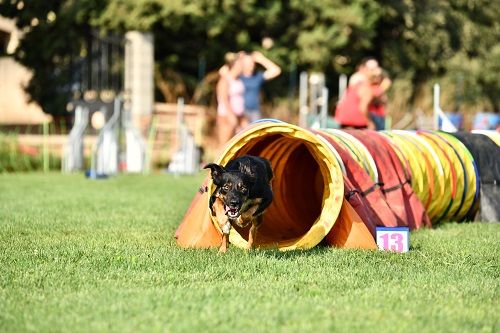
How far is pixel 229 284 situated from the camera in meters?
5.52

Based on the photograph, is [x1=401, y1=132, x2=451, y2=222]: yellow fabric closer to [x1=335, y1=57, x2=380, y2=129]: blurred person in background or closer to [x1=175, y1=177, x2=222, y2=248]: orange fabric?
[x1=175, y1=177, x2=222, y2=248]: orange fabric

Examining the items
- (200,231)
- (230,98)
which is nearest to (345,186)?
(200,231)

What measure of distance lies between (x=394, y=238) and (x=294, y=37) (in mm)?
15906

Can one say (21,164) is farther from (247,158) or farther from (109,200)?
(247,158)

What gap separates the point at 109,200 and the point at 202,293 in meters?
6.27

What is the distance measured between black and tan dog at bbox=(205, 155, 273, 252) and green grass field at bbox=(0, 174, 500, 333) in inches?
10.2

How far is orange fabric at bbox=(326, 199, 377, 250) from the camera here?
7207 millimetres

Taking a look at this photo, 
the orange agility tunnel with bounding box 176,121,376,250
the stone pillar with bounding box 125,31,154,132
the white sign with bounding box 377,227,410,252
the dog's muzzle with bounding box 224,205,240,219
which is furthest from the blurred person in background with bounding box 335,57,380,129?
the stone pillar with bounding box 125,31,154,132

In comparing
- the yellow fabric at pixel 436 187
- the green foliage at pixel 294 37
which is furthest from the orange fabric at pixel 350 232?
the green foliage at pixel 294 37

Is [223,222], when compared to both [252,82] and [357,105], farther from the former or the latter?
[252,82]

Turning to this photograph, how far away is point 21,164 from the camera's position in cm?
1761

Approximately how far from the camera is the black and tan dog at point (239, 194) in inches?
255

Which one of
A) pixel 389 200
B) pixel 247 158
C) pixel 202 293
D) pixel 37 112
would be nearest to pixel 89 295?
pixel 202 293

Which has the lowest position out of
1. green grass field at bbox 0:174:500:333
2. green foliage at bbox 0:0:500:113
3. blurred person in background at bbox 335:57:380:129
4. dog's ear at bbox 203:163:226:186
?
green grass field at bbox 0:174:500:333
